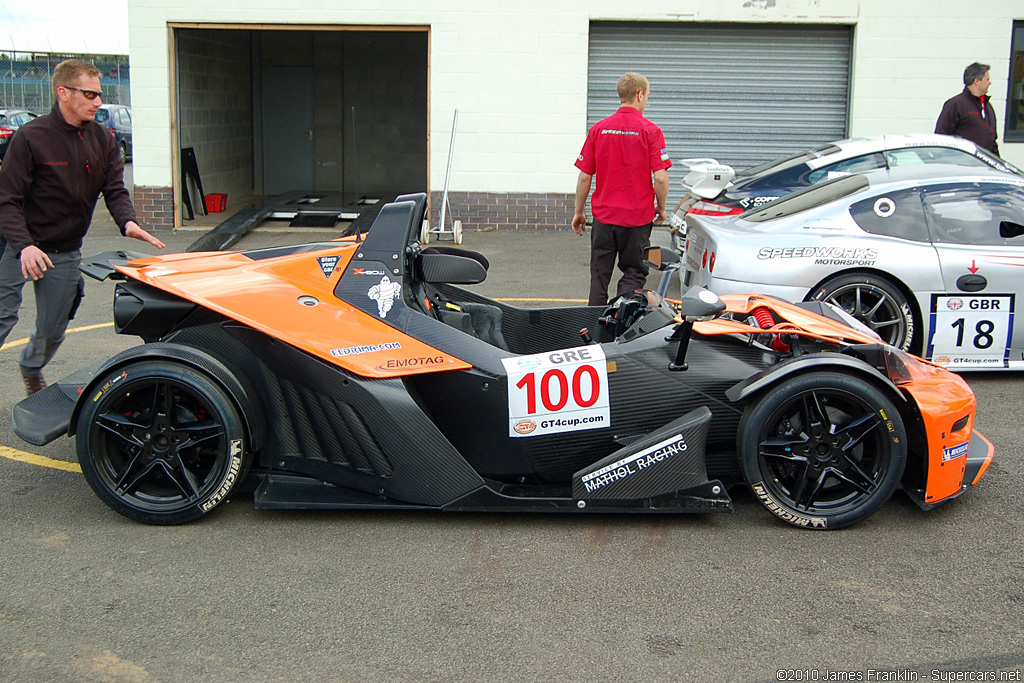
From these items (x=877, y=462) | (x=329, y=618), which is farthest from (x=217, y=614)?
(x=877, y=462)

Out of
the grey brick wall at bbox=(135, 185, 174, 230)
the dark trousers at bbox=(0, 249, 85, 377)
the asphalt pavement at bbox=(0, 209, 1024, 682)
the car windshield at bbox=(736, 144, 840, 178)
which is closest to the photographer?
the asphalt pavement at bbox=(0, 209, 1024, 682)

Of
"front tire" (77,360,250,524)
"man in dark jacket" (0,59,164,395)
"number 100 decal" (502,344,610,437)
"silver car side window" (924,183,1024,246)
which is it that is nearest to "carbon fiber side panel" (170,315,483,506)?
"front tire" (77,360,250,524)

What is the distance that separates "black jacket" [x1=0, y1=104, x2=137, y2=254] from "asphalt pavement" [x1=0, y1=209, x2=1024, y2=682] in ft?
4.20

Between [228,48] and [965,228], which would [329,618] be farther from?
[228,48]

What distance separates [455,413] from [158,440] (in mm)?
1203

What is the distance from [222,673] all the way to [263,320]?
1.49m

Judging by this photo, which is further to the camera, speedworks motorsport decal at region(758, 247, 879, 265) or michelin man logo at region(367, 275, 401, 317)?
speedworks motorsport decal at region(758, 247, 879, 265)

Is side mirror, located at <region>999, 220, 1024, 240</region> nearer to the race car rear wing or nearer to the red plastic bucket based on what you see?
the race car rear wing

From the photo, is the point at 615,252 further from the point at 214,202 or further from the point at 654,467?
the point at 214,202

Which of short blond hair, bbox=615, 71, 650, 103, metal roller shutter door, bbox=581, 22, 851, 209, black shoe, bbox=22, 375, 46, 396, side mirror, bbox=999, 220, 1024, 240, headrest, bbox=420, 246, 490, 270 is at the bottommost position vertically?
black shoe, bbox=22, 375, 46, 396

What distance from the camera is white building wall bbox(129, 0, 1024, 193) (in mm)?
12742

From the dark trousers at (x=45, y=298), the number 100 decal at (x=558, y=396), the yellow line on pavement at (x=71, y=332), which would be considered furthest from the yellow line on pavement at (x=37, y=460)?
the yellow line on pavement at (x=71, y=332)

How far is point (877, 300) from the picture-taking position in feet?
20.4

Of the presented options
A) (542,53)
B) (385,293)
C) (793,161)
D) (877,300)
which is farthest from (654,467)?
(542,53)
